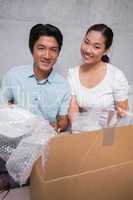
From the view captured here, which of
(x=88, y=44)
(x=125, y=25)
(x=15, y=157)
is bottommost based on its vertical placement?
(x=15, y=157)

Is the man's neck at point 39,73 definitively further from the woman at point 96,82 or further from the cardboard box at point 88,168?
the cardboard box at point 88,168

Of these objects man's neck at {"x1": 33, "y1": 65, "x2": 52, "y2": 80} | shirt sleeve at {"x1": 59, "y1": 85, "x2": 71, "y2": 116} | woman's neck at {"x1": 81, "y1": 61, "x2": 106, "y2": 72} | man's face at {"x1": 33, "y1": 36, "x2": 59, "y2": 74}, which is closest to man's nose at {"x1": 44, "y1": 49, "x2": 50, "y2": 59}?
man's face at {"x1": 33, "y1": 36, "x2": 59, "y2": 74}

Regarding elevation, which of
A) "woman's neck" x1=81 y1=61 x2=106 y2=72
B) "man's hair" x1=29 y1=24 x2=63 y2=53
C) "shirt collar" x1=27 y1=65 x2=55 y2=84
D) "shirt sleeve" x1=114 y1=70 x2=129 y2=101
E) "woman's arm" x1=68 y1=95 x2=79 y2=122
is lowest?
"woman's arm" x1=68 y1=95 x2=79 y2=122

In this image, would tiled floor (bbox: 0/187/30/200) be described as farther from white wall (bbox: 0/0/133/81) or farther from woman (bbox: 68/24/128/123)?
white wall (bbox: 0/0/133/81)

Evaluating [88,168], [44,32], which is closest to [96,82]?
[44,32]

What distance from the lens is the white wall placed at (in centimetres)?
146

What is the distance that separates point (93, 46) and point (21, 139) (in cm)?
76

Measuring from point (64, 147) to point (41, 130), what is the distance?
27 centimetres

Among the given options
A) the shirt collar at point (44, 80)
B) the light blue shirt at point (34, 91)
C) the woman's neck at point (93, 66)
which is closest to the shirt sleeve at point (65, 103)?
the light blue shirt at point (34, 91)

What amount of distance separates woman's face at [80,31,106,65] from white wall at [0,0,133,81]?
27cm

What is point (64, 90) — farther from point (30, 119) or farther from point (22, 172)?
point (22, 172)

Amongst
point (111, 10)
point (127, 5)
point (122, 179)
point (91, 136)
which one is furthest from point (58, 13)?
point (122, 179)

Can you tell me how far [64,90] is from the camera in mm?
1369

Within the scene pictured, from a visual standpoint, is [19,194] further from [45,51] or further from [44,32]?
[44,32]
